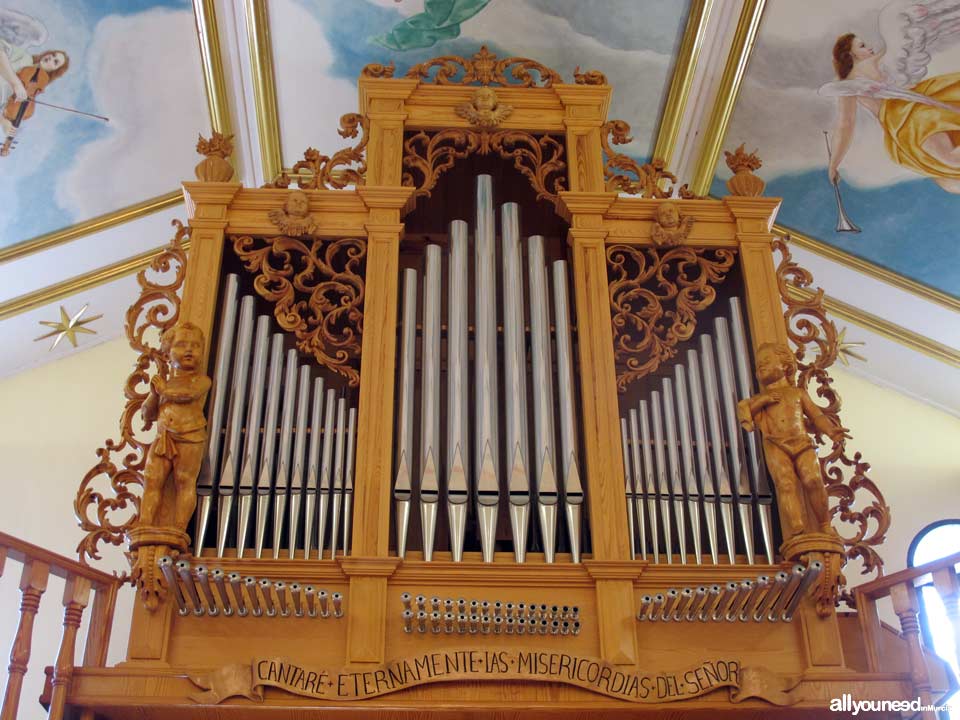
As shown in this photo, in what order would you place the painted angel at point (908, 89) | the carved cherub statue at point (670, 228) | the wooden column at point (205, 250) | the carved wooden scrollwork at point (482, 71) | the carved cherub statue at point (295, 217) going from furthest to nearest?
the painted angel at point (908, 89) < the carved wooden scrollwork at point (482, 71) < the carved cherub statue at point (670, 228) < the carved cherub statue at point (295, 217) < the wooden column at point (205, 250)

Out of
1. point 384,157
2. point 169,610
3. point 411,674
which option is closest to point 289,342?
point 384,157

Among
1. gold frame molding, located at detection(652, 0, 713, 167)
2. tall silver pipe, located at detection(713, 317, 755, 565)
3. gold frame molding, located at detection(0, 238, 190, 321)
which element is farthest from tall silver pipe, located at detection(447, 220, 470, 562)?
gold frame molding, located at detection(0, 238, 190, 321)

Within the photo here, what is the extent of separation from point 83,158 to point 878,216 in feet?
22.1

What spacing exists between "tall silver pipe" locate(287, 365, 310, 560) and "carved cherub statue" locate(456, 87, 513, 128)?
2034 millimetres

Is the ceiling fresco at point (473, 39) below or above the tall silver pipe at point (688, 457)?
above

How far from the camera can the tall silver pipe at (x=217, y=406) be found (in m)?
5.60

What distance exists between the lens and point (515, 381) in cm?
612

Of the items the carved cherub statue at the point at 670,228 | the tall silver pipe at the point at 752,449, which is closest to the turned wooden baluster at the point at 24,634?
the tall silver pipe at the point at 752,449

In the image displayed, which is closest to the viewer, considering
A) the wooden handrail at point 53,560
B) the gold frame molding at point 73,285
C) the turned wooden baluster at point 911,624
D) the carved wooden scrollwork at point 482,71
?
the wooden handrail at point 53,560

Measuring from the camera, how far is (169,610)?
5.32m

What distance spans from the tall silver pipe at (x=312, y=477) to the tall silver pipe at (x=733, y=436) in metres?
2.22

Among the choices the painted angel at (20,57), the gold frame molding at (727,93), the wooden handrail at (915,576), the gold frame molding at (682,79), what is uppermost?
the gold frame molding at (682,79)

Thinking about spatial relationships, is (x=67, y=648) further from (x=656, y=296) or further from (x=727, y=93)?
(x=727, y=93)

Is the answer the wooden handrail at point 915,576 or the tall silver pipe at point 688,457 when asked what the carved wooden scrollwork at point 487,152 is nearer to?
the tall silver pipe at point 688,457
